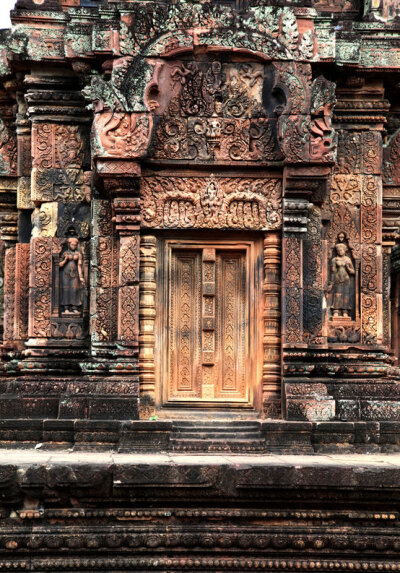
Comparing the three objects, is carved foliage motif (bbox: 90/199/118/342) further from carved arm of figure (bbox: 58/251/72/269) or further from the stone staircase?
the stone staircase

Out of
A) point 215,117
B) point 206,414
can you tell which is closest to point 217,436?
point 206,414

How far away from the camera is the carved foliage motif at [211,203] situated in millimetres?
8992

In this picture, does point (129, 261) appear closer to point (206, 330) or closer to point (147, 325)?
point (147, 325)

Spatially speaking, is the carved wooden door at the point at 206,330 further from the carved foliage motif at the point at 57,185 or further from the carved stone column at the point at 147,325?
the carved foliage motif at the point at 57,185

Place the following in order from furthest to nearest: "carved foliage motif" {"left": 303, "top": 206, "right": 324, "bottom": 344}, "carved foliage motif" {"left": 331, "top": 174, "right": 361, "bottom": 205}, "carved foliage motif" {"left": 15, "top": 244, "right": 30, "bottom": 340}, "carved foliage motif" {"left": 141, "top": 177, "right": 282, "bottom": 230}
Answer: "carved foliage motif" {"left": 15, "top": 244, "right": 30, "bottom": 340}, "carved foliage motif" {"left": 331, "top": 174, "right": 361, "bottom": 205}, "carved foliage motif" {"left": 303, "top": 206, "right": 324, "bottom": 344}, "carved foliage motif" {"left": 141, "top": 177, "right": 282, "bottom": 230}

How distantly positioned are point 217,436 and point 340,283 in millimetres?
2186

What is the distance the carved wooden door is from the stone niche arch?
201 mm

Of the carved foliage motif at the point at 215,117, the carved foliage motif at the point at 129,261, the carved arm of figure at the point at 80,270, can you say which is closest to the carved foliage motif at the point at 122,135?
the carved foliage motif at the point at 215,117

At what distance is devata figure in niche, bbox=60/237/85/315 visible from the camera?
9266 millimetres

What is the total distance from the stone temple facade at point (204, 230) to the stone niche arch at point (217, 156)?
18mm

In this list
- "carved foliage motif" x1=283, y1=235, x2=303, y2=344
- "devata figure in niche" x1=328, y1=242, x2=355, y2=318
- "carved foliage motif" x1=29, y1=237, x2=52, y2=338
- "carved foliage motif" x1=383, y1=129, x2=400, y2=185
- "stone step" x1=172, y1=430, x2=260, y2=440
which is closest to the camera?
"stone step" x1=172, y1=430, x2=260, y2=440

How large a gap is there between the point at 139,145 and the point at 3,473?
3.57 m

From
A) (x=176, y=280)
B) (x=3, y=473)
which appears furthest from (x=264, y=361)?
(x=3, y=473)

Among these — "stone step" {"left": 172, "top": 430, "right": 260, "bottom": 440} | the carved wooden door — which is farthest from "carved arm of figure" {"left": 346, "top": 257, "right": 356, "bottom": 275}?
"stone step" {"left": 172, "top": 430, "right": 260, "bottom": 440}
